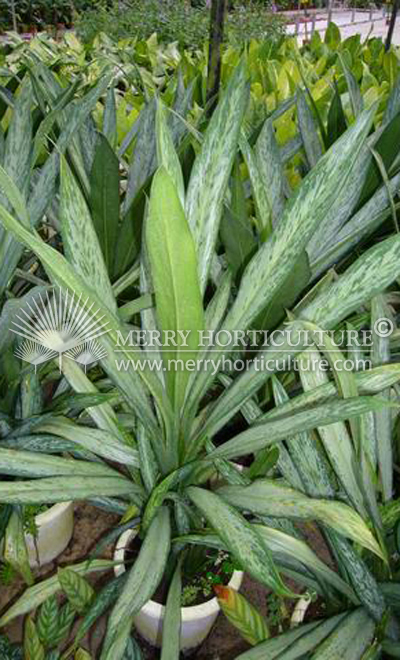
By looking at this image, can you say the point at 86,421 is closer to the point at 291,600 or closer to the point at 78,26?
the point at 291,600

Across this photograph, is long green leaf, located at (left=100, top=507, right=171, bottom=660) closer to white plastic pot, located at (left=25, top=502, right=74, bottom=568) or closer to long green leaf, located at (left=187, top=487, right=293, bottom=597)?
long green leaf, located at (left=187, top=487, right=293, bottom=597)

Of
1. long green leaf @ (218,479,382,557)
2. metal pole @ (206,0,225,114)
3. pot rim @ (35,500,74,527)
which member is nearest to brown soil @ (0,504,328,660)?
pot rim @ (35,500,74,527)

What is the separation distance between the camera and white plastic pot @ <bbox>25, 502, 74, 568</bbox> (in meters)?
0.90

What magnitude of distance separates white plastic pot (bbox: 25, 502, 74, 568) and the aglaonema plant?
0.16m

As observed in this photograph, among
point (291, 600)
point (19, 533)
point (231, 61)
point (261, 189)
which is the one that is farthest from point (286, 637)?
point (231, 61)

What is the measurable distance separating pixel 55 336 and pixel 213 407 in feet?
0.71

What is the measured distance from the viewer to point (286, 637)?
696 mm

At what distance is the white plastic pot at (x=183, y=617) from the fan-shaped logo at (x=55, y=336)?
0.28m

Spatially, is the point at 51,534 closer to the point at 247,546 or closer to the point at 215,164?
the point at 247,546

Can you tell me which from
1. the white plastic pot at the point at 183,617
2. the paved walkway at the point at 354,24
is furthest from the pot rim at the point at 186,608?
the paved walkway at the point at 354,24

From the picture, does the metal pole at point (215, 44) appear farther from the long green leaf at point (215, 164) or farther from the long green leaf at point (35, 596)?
the long green leaf at point (35, 596)

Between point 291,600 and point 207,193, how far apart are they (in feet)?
2.13

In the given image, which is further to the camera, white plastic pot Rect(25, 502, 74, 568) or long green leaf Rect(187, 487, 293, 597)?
white plastic pot Rect(25, 502, 74, 568)

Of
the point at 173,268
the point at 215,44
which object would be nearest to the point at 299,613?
the point at 173,268
